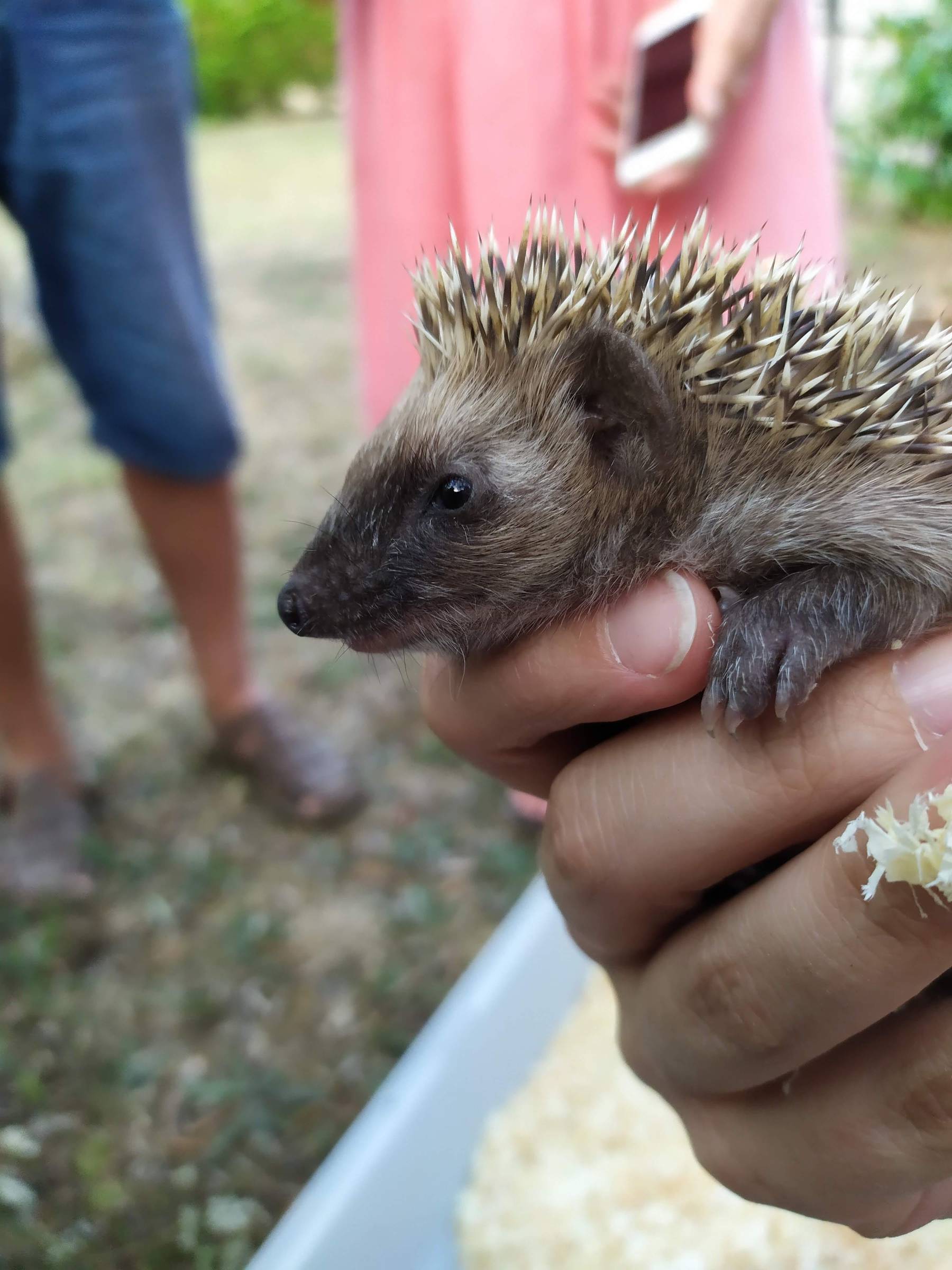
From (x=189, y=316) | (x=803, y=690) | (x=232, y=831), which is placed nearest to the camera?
(x=803, y=690)

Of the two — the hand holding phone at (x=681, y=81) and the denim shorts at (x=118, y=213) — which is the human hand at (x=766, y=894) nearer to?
the hand holding phone at (x=681, y=81)

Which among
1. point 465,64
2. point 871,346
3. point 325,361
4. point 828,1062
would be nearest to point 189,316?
point 465,64

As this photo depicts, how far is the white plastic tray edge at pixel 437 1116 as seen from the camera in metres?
1.33

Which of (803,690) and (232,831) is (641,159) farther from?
(232,831)

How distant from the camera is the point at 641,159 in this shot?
1371 millimetres

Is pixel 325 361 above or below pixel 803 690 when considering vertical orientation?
below

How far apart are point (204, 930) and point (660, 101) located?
1.60m

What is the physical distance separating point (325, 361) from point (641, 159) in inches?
114

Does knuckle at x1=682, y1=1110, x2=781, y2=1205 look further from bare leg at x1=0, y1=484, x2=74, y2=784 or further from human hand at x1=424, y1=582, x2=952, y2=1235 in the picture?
bare leg at x1=0, y1=484, x2=74, y2=784

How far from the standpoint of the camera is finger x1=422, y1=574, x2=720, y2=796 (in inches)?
33.1

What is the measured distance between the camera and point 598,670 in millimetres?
851

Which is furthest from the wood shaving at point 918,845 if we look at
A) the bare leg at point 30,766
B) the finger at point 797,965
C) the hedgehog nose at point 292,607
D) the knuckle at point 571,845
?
the bare leg at point 30,766

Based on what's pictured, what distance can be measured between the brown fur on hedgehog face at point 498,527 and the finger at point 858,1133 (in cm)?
45

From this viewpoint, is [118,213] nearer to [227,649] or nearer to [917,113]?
[227,649]
